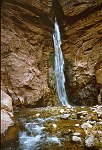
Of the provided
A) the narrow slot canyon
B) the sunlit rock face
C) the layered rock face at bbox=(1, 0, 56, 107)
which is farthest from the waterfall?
the layered rock face at bbox=(1, 0, 56, 107)

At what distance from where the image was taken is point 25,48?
11.6 meters

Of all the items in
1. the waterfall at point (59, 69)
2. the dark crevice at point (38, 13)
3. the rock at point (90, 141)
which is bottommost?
the rock at point (90, 141)

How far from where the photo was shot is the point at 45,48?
43.1ft

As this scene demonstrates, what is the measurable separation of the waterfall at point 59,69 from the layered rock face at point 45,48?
25cm

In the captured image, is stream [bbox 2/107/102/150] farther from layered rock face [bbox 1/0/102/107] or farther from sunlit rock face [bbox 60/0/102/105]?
sunlit rock face [bbox 60/0/102/105]

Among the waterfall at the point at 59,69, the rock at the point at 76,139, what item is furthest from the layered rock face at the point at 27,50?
the rock at the point at 76,139

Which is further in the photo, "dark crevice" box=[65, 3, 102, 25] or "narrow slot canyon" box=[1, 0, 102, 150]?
"dark crevice" box=[65, 3, 102, 25]

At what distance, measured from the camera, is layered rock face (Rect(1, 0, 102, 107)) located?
10352 mm

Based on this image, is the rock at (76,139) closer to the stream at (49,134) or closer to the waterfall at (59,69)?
the stream at (49,134)

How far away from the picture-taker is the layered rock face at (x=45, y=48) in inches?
408

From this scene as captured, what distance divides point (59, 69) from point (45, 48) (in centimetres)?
149

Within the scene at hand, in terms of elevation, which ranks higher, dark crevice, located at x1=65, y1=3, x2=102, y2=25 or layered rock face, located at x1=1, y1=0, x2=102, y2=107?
dark crevice, located at x1=65, y1=3, x2=102, y2=25

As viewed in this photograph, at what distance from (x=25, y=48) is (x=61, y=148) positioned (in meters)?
7.66

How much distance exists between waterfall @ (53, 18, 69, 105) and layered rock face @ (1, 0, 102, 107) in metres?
0.25
